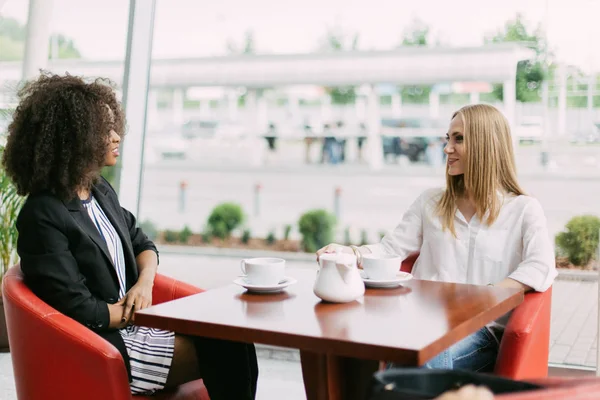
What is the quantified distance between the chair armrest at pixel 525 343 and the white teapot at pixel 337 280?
500 millimetres

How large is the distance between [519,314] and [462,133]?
70 cm

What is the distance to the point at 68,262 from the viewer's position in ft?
6.77

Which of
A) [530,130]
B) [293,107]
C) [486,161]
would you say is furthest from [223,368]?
[293,107]

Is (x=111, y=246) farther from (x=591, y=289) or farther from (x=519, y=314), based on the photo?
(x=591, y=289)

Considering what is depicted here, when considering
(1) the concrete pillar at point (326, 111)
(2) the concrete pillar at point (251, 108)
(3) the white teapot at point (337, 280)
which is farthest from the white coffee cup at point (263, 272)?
(2) the concrete pillar at point (251, 108)

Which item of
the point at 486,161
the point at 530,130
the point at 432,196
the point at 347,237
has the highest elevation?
the point at 530,130

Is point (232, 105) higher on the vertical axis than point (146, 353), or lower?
higher

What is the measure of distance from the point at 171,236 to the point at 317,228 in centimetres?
104

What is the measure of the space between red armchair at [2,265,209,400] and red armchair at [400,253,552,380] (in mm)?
1001

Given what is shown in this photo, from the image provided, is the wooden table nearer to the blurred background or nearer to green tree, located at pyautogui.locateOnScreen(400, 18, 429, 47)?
the blurred background

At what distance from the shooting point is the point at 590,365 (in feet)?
11.3

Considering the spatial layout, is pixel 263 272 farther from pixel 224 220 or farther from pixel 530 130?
pixel 224 220

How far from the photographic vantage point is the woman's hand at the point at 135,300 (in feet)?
7.13

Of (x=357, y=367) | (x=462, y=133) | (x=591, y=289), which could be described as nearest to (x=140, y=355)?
(x=357, y=367)
